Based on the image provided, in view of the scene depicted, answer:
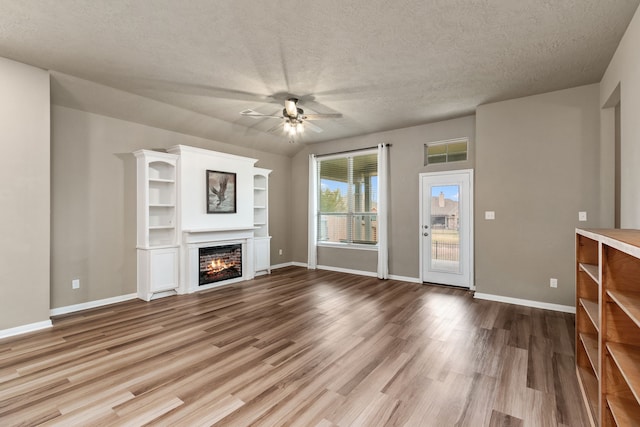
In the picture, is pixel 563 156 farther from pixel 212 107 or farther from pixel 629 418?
pixel 212 107

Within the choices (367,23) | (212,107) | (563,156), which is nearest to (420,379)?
(367,23)

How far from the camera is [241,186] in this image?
235 inches

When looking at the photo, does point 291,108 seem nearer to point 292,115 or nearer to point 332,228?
point 292,115

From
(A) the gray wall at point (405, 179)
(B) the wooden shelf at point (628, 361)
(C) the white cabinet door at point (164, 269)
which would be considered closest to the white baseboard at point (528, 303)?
(A) the gray wall at point (405, 179)

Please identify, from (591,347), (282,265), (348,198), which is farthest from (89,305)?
(591,347)

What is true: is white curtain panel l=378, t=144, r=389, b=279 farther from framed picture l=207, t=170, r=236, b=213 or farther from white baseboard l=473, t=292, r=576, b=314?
framed picture l=207, t=170, r=236, b=213

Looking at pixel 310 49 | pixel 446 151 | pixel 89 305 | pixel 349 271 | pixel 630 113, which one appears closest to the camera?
pixel 630 113

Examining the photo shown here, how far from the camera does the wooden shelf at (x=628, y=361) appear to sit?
1300 millimetres

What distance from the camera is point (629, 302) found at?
146 cm

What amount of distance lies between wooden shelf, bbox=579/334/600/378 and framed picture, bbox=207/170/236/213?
5250mm

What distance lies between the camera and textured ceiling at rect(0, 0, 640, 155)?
96.6 inches

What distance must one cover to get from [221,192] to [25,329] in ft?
10.5

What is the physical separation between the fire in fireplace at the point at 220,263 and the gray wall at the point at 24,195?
2.09m

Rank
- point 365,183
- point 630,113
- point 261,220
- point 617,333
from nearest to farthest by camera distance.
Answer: point 617,333, point 630,113, point 365,183, point 261,220
